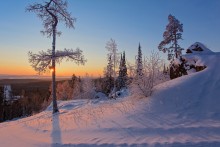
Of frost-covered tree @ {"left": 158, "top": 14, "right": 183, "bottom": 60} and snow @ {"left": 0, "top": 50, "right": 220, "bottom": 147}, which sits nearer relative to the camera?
snow @ {"left": 0, "top": 50, "right": 220, "bottom": 147}

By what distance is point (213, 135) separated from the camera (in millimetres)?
9102

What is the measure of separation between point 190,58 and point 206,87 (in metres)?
6.10

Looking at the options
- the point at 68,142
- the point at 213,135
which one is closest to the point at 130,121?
the point at 68,142

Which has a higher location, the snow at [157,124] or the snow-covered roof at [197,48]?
the snow-covered roof at [197,48]

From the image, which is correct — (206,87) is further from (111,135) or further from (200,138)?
(111,135)

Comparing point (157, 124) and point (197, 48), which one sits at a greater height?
point (197, 48)

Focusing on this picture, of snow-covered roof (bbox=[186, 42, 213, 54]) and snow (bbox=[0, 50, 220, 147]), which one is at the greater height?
snow-covered roof (bbox=[186, 42, 213, 54])

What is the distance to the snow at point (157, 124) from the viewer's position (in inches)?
365

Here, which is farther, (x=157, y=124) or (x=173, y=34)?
(x=173, y=34)

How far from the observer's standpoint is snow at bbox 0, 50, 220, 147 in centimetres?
928

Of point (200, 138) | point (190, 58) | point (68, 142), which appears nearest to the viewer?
point (200, 138)

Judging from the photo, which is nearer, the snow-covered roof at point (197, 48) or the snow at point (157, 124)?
the snow at point (157, 124)

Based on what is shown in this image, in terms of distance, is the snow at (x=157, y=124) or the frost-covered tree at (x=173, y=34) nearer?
the snow at (x=157, y=124)

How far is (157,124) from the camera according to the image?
10.7 meters
